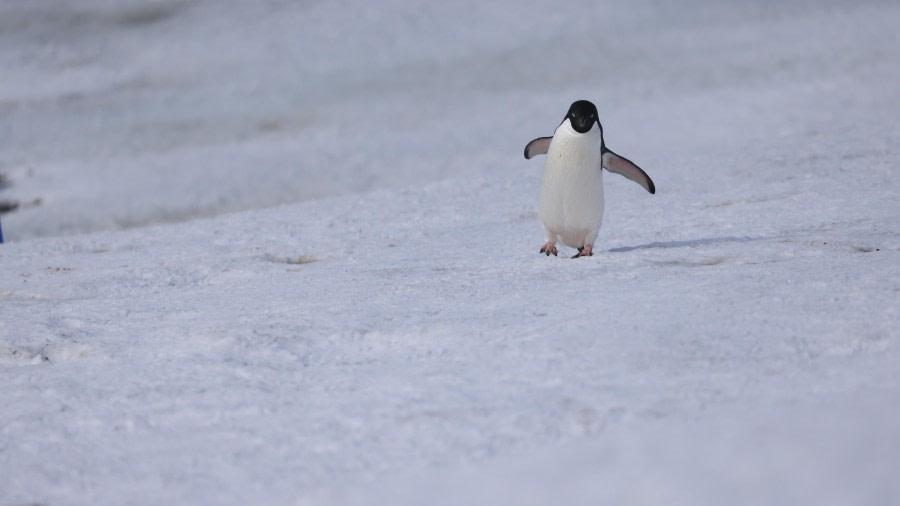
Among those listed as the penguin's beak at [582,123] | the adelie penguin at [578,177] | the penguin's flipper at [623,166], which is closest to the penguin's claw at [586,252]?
the adelie penguin at [578,177]

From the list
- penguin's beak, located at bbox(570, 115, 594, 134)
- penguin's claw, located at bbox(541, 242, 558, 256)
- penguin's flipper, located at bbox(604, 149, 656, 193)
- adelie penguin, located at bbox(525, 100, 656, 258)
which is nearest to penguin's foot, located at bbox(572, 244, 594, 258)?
adelie penguin, located at bbox(525, 100, 656, 258)

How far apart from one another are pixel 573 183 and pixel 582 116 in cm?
21

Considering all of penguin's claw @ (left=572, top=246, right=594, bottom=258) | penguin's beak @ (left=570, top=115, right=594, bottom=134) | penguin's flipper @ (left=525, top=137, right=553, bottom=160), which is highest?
penguin's beak @ (left=570, top=115, right=594, bottom=134)

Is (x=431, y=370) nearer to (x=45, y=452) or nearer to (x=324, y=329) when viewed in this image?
(x=324, y=329)

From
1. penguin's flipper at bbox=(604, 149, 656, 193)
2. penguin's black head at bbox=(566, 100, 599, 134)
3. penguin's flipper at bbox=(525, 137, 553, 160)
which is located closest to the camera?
penguin's black head at bbox=(566, 100, 599, 134)

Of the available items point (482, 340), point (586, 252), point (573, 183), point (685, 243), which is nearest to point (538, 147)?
point (573, 183)

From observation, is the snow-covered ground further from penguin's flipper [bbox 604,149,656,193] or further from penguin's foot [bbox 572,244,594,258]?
penguin's flipper [bbox 604,149,656,193]

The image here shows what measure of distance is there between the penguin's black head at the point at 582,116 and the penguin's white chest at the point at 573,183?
30 millimetres

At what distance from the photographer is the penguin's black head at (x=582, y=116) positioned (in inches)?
118

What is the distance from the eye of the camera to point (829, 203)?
3840 millimetres

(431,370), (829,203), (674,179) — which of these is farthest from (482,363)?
(674,179)

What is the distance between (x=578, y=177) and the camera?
308 cm

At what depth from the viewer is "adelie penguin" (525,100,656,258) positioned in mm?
3047

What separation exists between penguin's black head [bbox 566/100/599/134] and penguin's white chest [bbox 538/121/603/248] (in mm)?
30
